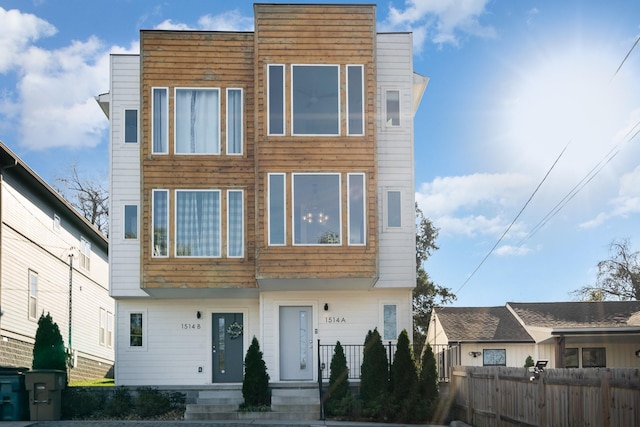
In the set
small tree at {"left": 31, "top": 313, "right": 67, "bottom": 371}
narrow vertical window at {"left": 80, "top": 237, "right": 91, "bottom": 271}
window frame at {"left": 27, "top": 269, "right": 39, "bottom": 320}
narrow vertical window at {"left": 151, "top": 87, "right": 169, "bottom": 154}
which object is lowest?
small tree at {"left": 31, "top": 313, "right": 67, "bottom": 371}

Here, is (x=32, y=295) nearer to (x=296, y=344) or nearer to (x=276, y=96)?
(x=296, y=344)

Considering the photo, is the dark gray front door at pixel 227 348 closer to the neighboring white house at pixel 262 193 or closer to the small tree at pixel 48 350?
the neighboring white house at pixel 262 193

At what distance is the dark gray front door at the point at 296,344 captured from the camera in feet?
65.4

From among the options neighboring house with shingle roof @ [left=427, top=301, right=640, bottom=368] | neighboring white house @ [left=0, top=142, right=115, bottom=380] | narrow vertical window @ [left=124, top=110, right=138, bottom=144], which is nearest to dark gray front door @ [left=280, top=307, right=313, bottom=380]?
narrow vertical window @ [left=124, top=110, right=138, bottom=144]

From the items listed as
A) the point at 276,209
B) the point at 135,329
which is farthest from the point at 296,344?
the point at 135,329

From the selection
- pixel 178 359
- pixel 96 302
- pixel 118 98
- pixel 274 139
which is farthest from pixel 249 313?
pixel 96 302

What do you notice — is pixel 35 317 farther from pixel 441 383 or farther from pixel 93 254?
pixel 441 383

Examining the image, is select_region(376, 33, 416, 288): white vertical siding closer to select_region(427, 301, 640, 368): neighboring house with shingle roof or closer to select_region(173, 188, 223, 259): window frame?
select_region(173, 188, 223, 259): window frame

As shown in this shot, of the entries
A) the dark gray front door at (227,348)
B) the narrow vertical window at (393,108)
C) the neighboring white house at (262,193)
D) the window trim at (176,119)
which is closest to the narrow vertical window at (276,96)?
the neighboring white house at (262,193)

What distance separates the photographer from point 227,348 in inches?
809

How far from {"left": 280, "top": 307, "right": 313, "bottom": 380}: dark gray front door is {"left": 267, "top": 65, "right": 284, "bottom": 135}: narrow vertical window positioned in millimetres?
4531

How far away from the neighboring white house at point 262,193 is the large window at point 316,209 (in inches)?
1.3

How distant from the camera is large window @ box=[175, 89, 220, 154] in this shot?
20.0 m

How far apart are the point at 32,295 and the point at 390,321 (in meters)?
11.2
